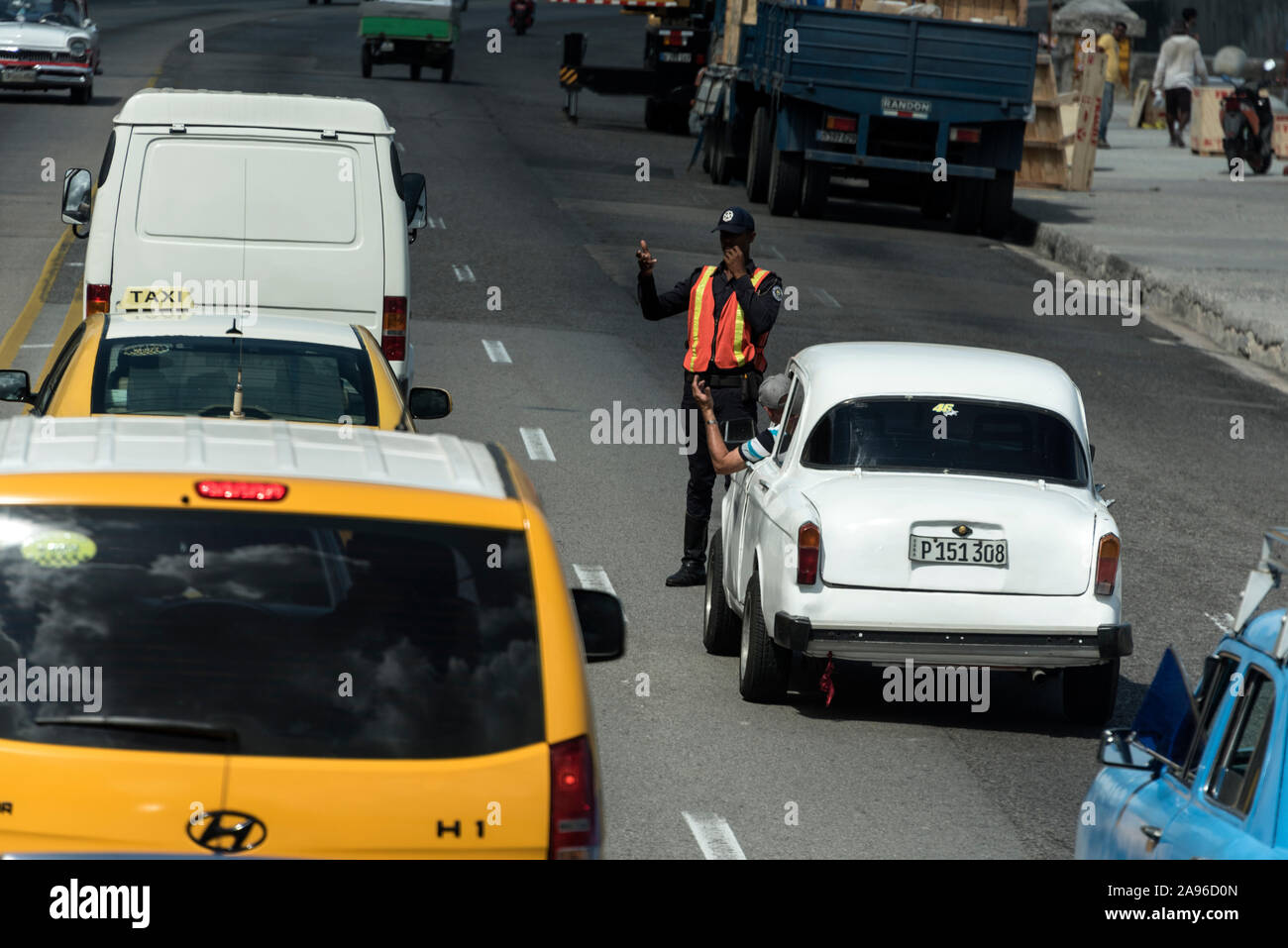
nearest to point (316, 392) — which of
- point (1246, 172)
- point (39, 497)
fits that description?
point (39, 497)

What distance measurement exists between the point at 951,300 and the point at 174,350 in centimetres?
1557

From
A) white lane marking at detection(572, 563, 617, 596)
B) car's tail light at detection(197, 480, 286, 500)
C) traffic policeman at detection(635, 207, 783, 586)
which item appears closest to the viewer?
car's tail light at detection(197, 480, 286, 500)

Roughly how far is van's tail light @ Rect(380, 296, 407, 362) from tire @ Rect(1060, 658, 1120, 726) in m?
5.44

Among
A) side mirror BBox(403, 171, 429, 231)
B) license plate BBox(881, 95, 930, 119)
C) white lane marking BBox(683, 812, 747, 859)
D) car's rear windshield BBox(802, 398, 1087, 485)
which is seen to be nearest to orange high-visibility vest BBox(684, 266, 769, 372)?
car's rear windshield BBox(802, 398, 1087, 485)

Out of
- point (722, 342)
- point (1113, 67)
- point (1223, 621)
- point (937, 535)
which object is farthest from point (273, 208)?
point (1113, 67)

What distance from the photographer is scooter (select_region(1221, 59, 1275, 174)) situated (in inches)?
1412

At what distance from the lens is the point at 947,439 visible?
943cm

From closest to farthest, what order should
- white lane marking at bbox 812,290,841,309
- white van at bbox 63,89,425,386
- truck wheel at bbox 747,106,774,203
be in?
white van at bbox 63,89,425,386 → white lane marking at bbox 812,290,841,309 → truck wheel at bbox 747,106,774,203

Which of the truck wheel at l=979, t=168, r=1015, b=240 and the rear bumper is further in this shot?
the truck wheel at l=979, t=168, r=1015, b=240

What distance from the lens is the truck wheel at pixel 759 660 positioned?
9188 millimetres

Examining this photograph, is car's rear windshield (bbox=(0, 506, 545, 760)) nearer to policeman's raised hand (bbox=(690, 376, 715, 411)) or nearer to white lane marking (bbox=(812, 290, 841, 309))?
policeman's raised hand (bbox=(690, 376, 715, 411))

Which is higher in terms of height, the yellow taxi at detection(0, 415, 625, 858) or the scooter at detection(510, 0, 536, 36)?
the yellow taxi at detection(0, 415, 625, 858)

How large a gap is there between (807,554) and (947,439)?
99cm

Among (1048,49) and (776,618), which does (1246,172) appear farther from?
(776,618)
